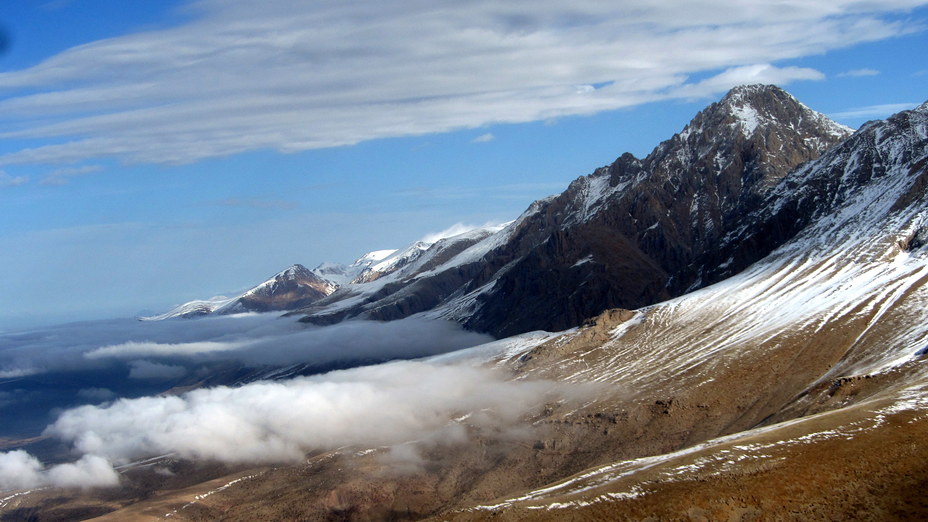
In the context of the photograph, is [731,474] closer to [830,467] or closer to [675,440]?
[830,467]

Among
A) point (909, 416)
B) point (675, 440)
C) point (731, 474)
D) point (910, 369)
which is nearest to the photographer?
point (731, 474)

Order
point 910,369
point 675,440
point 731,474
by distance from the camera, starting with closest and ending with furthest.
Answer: point 731,474
point 910,369
point 675,440

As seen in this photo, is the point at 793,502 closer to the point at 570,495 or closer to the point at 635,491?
the point at 635,491

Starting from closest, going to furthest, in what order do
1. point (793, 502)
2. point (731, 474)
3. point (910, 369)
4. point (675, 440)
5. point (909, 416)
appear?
point (793, 502)
point (731, 474)
point (909, 416)
point (910, 369)
point (675, 440)

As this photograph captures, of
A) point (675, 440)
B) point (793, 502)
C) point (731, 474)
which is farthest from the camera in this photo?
point (675, 440)

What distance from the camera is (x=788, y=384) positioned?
640 ft

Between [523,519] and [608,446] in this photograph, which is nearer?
[523,519]

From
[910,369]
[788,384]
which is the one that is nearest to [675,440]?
[788,384]

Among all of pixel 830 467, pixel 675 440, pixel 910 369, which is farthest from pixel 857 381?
pixel 830 467

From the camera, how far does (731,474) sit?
349 ft

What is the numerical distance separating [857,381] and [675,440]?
126 feet

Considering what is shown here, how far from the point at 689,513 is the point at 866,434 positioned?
2892 cm

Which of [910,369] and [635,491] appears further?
[910,369]

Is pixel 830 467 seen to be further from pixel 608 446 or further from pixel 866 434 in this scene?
pixel 608 446
